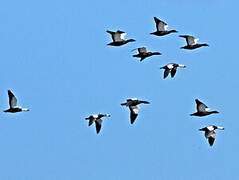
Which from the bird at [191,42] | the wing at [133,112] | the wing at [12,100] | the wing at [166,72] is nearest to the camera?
the wing at [12,100]

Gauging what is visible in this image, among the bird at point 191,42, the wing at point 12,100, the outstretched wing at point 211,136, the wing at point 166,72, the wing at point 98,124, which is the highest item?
the bird at point 191,42

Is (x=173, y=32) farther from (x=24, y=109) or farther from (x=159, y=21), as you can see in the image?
(x=24, y=109)

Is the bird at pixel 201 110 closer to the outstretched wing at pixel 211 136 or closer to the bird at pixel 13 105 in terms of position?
the outstretched wing at pixel 211 136

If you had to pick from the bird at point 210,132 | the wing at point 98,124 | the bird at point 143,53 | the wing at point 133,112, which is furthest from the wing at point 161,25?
the wing at point 98,124

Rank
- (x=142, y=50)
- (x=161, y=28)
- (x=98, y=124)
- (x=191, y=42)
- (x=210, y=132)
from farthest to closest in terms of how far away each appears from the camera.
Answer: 1. (x=98, y=124)
2. (x=142, y=50)
3. (x=191, y=42)
4. (x=210, y=132)
5. (x=161, y=28)

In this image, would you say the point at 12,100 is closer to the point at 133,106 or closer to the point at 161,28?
the point at 133,106

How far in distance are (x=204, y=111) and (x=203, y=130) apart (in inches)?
51.1

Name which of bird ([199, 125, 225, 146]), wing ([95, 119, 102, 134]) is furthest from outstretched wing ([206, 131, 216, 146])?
wing ([95, 119, 102, 134])

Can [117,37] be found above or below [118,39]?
above

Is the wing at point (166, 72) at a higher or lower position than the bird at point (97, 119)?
higher

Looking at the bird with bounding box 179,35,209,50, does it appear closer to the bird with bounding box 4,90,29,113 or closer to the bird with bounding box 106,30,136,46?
the bird with bounding box 106,30,136,46

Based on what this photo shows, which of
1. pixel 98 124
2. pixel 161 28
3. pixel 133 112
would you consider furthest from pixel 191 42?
pixel 98 124

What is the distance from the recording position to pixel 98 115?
325 feet

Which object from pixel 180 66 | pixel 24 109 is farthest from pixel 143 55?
pixel 24 109
